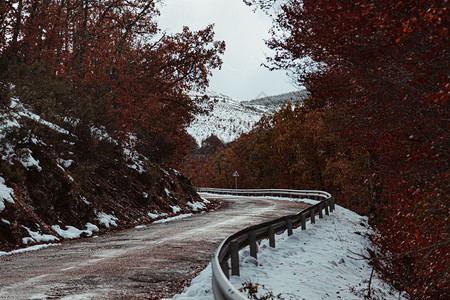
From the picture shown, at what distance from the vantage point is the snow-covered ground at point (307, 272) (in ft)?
24.9

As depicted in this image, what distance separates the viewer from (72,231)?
45.2ft

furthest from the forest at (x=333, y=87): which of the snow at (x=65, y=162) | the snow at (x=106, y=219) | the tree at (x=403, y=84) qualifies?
the snow at (x=106, y=219)

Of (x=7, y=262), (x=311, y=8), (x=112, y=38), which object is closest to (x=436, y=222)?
(x=311, y=8)

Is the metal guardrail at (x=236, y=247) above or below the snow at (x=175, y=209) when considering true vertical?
above

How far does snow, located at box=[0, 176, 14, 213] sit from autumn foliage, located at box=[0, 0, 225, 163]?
7101 millimetres

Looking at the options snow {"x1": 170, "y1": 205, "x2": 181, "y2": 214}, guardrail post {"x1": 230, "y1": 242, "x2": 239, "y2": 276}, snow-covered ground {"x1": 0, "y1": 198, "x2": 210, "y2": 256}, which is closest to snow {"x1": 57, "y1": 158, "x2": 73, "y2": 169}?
snow-covered ground {"x1": 0, "y1": 198, "x2": 210, "y2": 256}

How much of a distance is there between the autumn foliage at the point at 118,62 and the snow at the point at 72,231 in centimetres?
629

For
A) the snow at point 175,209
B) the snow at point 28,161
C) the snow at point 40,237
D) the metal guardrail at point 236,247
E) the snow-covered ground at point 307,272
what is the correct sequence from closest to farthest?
the metal guardrail at point 236,247, the snow-covered ground at point 307,272, the snow at point 40,237, the snow at point 28,161, the snow at point 175,209

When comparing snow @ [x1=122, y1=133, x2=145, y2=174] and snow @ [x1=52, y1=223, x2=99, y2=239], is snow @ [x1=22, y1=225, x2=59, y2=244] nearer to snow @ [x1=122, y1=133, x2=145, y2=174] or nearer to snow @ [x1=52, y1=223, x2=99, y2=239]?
snow @ [x1=52, y1=223, x2=99, y2=239]

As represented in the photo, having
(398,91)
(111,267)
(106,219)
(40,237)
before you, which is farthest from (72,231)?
(398,91)

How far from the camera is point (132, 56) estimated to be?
23453 millimetres

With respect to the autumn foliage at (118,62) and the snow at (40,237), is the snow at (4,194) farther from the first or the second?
the autumn foliage at (118,62)

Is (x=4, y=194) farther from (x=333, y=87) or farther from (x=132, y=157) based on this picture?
(x=132, y=157)

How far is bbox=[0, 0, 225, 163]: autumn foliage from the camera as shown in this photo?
1948cm
